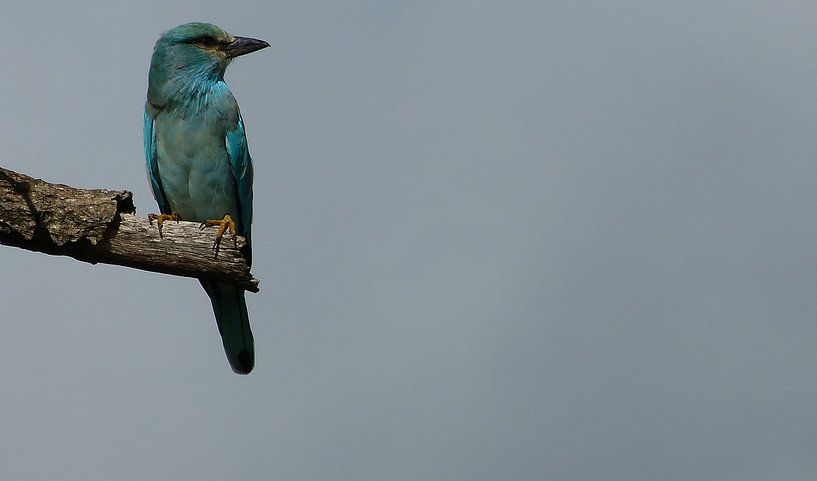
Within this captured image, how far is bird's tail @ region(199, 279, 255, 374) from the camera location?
8.76 m

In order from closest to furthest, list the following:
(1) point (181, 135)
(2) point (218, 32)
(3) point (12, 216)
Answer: (3) point (12, 216) → (1) point (181, 135) → (2) point (218, 32)

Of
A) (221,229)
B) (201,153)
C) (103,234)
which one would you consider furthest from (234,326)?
(103,234)

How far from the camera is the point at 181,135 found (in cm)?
860

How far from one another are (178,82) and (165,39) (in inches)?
21.2

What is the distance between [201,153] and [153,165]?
23.2 inches

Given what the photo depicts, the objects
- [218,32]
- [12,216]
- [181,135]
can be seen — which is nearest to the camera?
[12,216]

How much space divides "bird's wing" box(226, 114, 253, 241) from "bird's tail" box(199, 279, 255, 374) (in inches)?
20.5

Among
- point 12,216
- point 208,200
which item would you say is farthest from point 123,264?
point 208,200

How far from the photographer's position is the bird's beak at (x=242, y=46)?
922 centimetres

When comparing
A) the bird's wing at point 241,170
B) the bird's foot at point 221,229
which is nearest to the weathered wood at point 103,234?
the bird's foot at point 221,229

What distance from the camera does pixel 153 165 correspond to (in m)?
8.94

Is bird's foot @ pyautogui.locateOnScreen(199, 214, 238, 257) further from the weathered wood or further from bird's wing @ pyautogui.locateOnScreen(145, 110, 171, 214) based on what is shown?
bird's wing @ pyautogui.locateOnScreen(145, 110, 171, 214)

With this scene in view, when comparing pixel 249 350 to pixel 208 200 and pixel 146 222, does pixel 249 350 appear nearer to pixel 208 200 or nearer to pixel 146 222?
pixel 208 200

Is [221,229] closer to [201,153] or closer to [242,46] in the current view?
[201,153]
